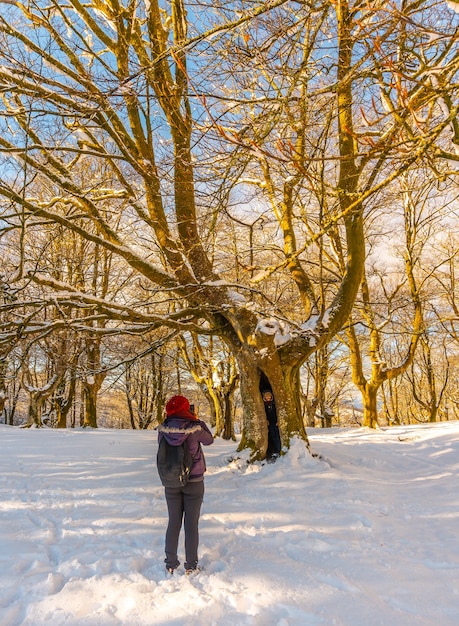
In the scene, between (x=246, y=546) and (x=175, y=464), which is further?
(x=246, y=546)

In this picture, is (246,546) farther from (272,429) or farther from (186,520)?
(272,429)

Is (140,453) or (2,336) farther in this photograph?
(140,453)

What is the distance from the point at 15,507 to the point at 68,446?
426 centimetres

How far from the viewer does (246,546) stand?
11.4ft

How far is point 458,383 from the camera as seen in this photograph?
90.6 feet

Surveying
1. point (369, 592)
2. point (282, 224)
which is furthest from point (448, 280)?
point (369, 592)

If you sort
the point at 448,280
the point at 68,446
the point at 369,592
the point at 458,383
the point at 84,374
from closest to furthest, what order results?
the point at 369,592 → the point at 84,374 → the point at 68,446 → the point at 448,280 → the point at 458,383

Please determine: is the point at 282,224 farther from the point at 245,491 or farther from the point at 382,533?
the point at 382,533

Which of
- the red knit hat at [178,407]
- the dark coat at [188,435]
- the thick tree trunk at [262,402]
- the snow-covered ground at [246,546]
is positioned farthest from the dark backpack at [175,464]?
the thick tree trunk at [262,402]

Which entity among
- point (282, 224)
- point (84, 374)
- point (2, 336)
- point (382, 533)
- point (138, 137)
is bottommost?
point (382, 533)

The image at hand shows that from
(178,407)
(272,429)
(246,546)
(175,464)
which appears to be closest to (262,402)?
(272,429)

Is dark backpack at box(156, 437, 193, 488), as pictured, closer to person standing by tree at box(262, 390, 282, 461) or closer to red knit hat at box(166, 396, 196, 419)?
red knit hat at box(166, 396, 196, 419)

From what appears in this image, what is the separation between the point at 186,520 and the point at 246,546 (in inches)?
28.6

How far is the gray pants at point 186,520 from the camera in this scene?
303cm
